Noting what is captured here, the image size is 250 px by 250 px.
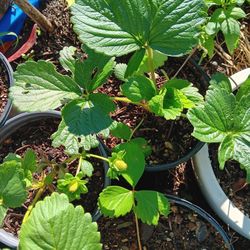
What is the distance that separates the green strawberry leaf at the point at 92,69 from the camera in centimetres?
108

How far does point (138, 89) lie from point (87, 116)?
0.36ft

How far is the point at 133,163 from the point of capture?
3.70 feet

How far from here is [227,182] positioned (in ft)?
4.63

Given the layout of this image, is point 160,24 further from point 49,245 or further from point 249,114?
point 49,245

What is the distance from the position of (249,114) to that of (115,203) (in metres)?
0.32

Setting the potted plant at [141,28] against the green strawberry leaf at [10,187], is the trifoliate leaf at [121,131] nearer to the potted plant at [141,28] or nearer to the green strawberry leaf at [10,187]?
the potted plant at [141,28]

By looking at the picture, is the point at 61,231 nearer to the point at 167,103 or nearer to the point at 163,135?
the point at 167,103

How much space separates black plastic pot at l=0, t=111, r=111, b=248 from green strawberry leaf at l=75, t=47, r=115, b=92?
23cm

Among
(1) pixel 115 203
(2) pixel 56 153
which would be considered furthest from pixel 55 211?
(2) pixel 56 153

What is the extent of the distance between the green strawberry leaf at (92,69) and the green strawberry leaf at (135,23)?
0.26ft

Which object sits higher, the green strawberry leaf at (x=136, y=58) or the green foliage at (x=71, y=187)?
the green strawberry leaf at (x=136, y=58)

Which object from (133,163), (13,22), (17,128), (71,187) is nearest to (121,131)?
(133,163)

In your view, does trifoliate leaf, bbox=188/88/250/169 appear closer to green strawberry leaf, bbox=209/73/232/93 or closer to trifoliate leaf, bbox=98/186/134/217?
green strawberry leaf, bbox=209/73/232/93

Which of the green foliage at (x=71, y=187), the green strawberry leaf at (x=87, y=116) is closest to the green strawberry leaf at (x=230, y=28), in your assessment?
the green strawberry leaf at (x=87, y=116)
